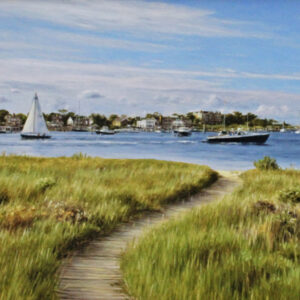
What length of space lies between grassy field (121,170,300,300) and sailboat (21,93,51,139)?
77.2m

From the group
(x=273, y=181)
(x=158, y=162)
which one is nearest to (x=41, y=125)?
(x=158, y=162)

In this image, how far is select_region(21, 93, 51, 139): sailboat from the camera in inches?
3329

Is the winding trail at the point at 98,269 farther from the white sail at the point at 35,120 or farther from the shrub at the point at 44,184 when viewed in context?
the white sail at the point at 35,120

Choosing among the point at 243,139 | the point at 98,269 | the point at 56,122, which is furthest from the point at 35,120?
the point at 56,122

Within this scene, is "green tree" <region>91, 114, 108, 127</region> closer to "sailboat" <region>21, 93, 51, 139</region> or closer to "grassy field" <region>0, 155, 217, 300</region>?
"sailboat" <region>21, 93, 51, 139</region>

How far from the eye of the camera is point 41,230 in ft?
21.4

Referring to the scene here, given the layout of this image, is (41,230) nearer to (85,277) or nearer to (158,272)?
(85,277)

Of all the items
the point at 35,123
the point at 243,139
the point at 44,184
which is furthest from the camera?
the point at 243,139

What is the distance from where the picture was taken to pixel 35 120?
286 ft

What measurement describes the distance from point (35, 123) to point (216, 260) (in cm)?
8560

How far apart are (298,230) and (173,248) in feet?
8.75

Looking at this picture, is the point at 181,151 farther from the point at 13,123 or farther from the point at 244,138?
the point at 13,123

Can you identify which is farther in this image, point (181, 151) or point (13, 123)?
point (13, 123)

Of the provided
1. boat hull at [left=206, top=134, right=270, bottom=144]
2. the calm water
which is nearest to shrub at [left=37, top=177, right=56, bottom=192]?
the calm water
